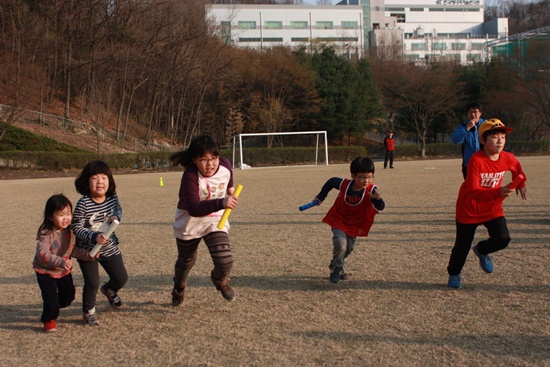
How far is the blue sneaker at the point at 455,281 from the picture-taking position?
5.09 m

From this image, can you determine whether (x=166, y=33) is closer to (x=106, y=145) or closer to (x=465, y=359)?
(x=106, y=145)

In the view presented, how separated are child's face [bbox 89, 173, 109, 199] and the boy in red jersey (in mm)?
3010

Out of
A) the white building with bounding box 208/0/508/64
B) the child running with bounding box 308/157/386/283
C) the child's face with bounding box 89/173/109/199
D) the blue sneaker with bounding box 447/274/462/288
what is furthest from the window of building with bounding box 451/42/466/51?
the child's face with bounding box 89/173/109/199

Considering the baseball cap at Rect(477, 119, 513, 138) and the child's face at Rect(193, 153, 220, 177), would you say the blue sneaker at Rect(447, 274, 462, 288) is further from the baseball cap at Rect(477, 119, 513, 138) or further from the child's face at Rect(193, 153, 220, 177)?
the child's face at Rect(193, 153, 220, 177)

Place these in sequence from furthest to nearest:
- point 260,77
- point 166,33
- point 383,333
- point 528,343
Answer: point 260,77 → point 166,33 → point 383,333 → point 528,343

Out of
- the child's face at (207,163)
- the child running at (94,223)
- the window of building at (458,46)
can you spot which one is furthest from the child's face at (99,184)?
the window of building at (458,46)

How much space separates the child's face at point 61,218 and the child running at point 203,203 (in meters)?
0.83

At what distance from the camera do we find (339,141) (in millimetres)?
49781

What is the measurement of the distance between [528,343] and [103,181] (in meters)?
3.24

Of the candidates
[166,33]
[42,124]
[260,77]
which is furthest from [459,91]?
[42,124]

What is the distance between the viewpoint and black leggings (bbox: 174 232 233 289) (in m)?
4.55

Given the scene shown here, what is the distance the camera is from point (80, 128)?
39438mm

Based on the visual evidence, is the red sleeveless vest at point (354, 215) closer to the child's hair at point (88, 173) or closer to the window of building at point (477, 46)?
the child's hair at point (88, 173)

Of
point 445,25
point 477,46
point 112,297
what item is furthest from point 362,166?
point 445,25
